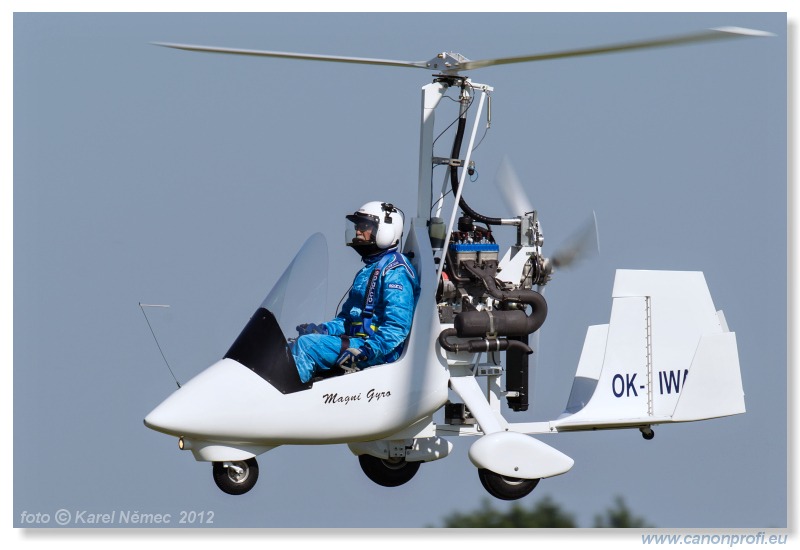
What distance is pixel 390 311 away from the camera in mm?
9609

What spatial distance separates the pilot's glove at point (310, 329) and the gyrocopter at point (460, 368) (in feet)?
0.21

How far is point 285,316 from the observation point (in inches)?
388

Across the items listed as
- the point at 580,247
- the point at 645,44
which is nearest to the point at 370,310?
the point at 580,247

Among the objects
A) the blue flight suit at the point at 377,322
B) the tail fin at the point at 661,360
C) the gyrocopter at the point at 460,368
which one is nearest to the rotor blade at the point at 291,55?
the gyrocopter at the point at 460,368

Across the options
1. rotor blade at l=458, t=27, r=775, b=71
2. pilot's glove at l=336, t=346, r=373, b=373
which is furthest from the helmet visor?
rotor blade at l=458, t=27, r=775, b=71

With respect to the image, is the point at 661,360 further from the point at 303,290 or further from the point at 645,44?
the point at 645,44

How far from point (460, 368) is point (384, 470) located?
109cm

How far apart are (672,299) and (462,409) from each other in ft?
5.50

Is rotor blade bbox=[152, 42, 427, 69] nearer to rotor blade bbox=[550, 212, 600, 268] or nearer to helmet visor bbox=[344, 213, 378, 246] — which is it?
helmet visor bbox=[344, 213, 378, 246]

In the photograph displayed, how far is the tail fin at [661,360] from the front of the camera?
10.4m

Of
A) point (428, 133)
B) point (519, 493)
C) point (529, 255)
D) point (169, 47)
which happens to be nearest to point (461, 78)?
point (428, 133)

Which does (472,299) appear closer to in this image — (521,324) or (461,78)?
(521,324)

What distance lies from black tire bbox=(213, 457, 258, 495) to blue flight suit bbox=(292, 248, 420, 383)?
0.67 metres

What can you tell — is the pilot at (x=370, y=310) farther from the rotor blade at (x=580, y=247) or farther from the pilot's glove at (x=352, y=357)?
the rotor blade at (x=580, y=247)
